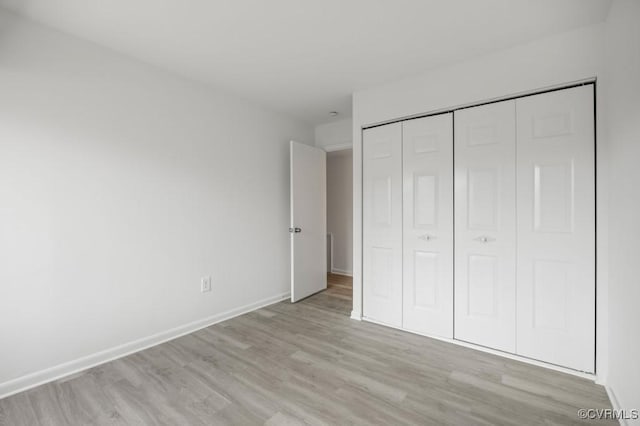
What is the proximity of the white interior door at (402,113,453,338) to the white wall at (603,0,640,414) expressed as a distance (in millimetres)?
992

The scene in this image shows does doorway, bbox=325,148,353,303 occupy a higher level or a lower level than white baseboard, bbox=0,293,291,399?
higher

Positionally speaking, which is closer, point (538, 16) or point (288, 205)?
point (538, 16)

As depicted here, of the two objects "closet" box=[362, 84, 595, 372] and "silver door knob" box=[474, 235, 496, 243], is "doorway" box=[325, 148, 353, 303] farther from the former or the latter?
"silver door knob" box=[474, 235, 496, 243]

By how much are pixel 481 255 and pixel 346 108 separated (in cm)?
225

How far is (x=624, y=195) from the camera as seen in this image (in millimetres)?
1547

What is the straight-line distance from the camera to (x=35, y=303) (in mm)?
1933

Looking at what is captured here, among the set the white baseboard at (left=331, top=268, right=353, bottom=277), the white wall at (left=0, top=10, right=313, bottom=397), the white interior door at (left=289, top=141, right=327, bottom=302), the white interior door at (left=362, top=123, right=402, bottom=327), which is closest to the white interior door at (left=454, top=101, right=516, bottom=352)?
the white interior door at (left=362, top=123, right=402, bottom=327)

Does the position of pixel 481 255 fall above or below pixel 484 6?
below

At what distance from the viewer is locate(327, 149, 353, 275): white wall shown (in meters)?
5.17

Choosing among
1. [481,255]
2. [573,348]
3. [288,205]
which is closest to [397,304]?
[481,255]

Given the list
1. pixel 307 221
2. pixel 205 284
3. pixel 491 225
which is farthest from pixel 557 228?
pixel 205 284

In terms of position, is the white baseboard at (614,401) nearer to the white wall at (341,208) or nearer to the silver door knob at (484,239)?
the silver door knob at (484,239)

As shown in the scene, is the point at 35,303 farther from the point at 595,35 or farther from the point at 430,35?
the point at 595,35

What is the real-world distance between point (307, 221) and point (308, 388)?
2.20 meters
